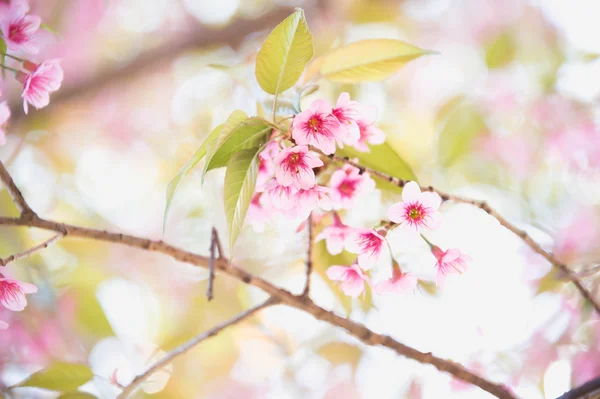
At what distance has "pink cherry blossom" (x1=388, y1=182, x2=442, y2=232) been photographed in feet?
1.92

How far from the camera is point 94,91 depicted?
174 centimetres

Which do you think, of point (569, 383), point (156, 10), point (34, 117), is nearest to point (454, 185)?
point (569, 383)

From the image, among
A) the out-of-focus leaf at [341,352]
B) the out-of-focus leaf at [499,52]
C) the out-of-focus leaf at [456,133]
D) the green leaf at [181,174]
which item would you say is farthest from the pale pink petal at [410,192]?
the out-of-focus leaf at [499,52]

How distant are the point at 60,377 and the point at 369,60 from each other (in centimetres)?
61

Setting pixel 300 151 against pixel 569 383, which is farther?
pixel 569 383

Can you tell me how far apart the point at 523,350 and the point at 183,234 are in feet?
3.88

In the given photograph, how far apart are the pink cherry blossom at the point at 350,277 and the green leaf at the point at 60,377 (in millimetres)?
391

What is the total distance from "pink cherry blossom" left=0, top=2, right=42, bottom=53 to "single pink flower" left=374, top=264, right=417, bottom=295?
0.55 m

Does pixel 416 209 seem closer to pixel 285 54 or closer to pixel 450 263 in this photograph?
pixel 450 263

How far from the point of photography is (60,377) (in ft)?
2.44

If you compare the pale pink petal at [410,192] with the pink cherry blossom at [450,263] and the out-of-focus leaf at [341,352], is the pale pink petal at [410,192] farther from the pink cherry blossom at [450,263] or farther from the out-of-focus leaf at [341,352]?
the out-of-focus leaf at [341,352]

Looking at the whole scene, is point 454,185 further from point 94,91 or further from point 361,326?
point 94,91

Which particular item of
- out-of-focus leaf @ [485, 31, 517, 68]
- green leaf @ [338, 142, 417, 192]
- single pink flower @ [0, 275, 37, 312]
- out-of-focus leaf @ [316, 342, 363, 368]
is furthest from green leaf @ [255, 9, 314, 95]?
out-of-focus leaf @ [485, 31, 517, 68]

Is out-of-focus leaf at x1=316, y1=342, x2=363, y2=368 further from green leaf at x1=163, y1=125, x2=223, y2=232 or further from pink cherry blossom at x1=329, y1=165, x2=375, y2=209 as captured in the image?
green leaf at x1=163, y1=125, x2=223, y2=232
